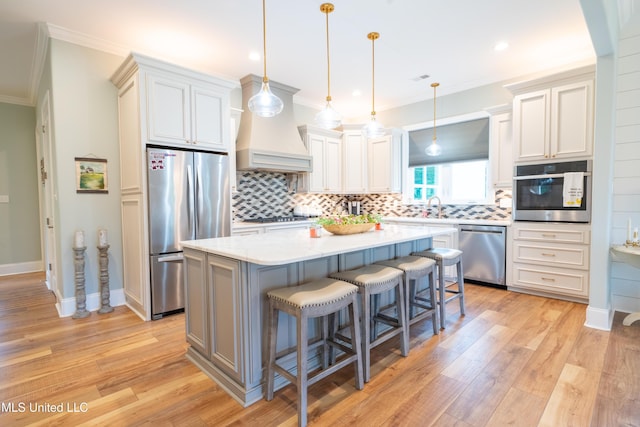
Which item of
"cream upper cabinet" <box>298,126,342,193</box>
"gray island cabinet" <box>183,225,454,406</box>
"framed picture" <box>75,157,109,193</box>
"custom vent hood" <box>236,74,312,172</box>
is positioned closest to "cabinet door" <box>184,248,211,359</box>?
"gray island cabinet" <box>183,225,454,406</box>

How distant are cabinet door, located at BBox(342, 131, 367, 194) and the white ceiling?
119cm

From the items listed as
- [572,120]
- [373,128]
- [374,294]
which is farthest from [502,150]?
[374,294]

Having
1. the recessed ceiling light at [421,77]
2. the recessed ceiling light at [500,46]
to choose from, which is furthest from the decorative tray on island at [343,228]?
the recessed ceiling light at [421,77]

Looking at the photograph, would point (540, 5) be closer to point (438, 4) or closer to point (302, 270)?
point (438, 4)

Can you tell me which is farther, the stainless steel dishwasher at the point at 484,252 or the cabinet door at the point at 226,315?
the stainless steel dishwasher at the point at 484,252

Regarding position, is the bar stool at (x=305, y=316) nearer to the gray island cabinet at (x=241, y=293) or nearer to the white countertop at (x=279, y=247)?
the gray island cabinet at (x=241, y=293)

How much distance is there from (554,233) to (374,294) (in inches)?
101

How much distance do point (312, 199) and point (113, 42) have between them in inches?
137

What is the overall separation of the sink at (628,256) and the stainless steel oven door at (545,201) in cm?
59

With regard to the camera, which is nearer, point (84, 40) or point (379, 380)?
point (379, 380)

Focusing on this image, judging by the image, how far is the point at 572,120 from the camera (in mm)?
3424

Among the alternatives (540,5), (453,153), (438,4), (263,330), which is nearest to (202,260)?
(263,330)

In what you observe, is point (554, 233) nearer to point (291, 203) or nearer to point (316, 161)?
point (316, 161)

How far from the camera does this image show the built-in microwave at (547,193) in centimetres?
336
